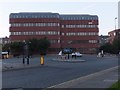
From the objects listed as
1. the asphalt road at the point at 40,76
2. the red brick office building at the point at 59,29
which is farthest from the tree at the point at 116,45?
the asphalt road at the point at 40,76

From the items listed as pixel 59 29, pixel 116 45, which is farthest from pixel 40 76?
pixel 59 29

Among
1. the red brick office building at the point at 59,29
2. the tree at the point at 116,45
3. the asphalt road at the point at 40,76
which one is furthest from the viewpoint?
the red brick office building at the point at 59,29

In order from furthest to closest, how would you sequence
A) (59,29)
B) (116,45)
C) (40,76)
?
(59,29)
(116,45)
(40,76)

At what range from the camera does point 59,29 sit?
480ft

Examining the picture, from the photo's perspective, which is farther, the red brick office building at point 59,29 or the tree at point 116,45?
the red brick office building at point 59,29

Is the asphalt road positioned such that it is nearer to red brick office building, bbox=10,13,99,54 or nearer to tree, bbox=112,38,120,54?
tree, bbox=112,38,120,54

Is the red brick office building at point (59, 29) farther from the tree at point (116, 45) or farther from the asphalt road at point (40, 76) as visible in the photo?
the asphalt road at point (40, 76)

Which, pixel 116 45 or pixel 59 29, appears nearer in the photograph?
pixel 116 45

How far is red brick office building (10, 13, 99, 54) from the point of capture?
472ft

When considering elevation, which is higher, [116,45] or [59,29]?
[59,29]

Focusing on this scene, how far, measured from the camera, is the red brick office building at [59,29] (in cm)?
14400

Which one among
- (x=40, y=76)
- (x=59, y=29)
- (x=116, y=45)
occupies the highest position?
(x=59, y=29)

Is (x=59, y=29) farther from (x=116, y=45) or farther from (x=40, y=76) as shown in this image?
(x=40, y=76)

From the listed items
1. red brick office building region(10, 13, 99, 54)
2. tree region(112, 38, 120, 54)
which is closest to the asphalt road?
tree region(112, 38, 120, 54)
